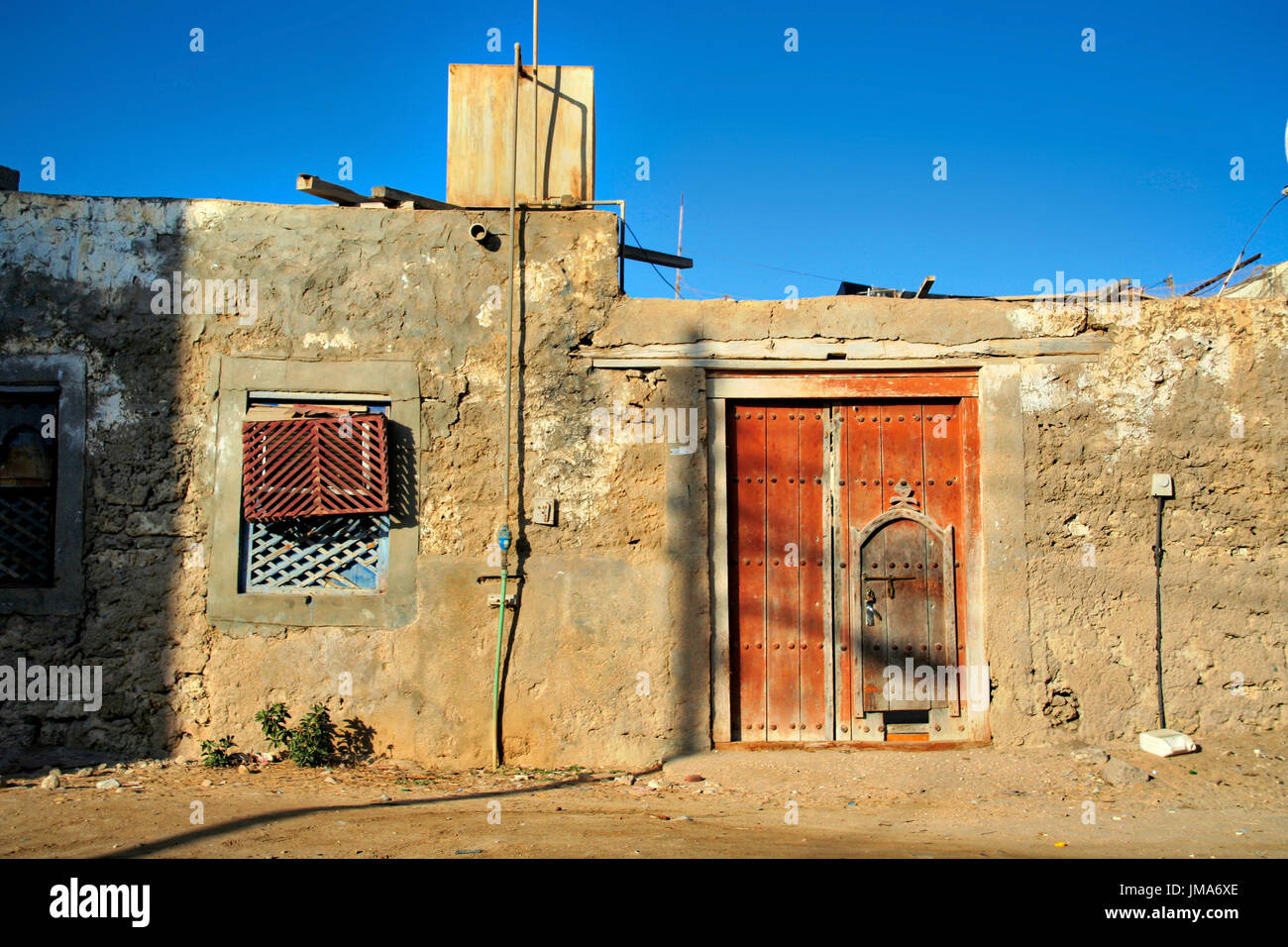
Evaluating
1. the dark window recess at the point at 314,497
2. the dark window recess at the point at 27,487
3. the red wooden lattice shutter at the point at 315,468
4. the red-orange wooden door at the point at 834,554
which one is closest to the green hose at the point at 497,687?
the dark window recess at the point at 314,497

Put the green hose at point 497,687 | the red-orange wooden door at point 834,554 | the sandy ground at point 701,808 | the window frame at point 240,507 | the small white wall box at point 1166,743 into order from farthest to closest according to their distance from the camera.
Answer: the red-orange wooden door at point 834,554
the window frame at point 240,507
the green hose at point 497,687
the small white wall box at point 1166,743
the sandy ground at point 701,808

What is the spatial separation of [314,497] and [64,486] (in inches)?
61.0

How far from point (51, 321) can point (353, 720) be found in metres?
3.07

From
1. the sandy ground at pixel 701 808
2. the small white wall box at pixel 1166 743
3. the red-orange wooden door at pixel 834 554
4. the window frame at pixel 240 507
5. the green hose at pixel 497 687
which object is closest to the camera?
the sandy ground at pixel 701 808

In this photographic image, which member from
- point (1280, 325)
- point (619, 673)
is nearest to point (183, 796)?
point (619, 673)

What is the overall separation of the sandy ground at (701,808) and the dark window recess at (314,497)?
3.72ft

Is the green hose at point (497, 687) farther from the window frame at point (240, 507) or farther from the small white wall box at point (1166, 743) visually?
the small white wall box at point (1166, 743)

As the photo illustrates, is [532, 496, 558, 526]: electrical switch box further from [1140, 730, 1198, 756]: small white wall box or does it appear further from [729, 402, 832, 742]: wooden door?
[1140, 730, 1198, 756]: small white wall box

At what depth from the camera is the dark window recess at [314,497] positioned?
5.46 metres

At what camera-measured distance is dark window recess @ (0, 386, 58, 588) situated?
554cm

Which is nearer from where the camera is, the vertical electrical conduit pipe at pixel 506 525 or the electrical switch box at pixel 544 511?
the vertical electrical conduit pipe at pixel 506 525

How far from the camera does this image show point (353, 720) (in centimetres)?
546

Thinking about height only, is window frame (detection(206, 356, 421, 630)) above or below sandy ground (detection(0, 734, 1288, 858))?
above

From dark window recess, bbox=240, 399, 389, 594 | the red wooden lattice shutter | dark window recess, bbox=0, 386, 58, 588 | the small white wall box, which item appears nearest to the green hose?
dark window recess, bbox=240, 399, 389, 594
